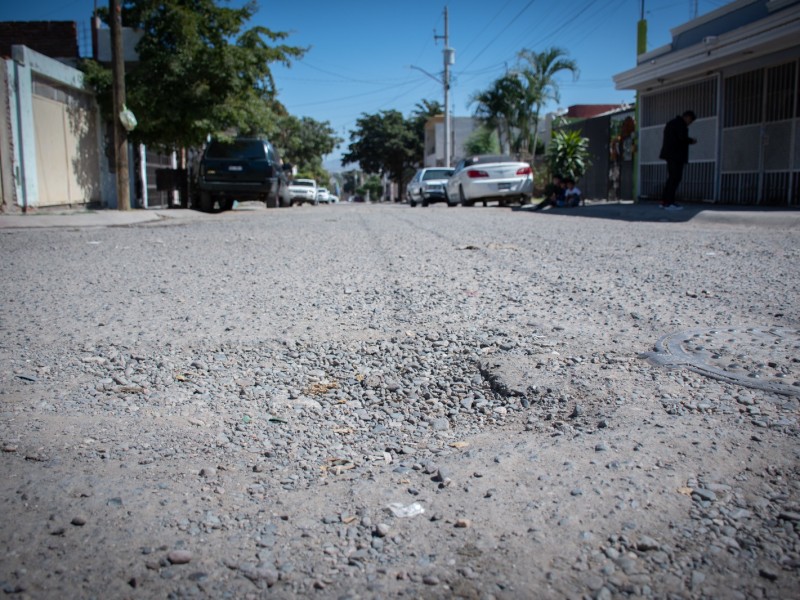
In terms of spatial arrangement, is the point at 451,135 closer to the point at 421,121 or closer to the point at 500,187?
the point at 421,121

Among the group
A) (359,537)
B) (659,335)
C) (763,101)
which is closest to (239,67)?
(763,101)

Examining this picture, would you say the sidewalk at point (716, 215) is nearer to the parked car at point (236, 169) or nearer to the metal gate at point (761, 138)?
the metal gate at point (761, 138)

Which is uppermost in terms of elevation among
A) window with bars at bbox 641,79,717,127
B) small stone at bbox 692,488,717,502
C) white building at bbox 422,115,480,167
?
white building at bbox 422,115,480,167

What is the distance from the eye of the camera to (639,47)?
1873 cm

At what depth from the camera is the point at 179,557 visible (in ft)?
5.84

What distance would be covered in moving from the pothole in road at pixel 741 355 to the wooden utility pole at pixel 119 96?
1398cm

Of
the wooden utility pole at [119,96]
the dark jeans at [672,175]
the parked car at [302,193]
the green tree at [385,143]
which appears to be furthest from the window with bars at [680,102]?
the green tree at [385,143]

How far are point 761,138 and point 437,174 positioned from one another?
1416cm

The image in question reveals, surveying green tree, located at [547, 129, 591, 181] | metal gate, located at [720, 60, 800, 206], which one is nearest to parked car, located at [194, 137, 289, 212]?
green tree, located at [547, 129, 591, 181]

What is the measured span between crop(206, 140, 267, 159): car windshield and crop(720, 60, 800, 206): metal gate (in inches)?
419

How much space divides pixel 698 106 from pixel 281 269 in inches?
498

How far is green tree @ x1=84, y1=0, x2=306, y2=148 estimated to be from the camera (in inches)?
666

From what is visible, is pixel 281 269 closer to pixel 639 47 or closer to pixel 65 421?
pixel 65 421

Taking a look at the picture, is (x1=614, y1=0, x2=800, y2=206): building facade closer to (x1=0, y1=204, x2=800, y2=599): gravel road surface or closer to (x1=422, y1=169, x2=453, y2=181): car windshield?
(x1=0, y1=204, x2=800, y2=599): gravel road surface
